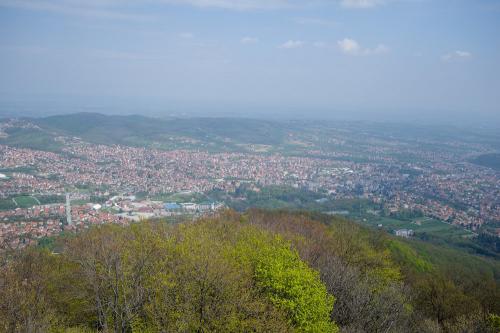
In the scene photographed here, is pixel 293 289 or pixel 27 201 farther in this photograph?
pixel 27 201

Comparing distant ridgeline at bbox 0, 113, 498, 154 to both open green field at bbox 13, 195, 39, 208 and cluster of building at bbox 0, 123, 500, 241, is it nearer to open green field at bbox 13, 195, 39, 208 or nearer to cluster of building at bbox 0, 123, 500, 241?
cluster of building at bbox 0, 123, 500, 241

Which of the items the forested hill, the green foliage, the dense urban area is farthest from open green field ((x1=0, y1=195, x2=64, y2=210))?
the green foliage

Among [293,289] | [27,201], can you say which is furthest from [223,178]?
[293,289]

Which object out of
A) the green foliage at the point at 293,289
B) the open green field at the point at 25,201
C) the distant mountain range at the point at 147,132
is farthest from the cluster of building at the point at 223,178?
the green foliage at the point at 293,289

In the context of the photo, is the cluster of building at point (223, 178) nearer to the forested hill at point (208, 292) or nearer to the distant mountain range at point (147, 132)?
the distant mountain range at point (147, 132)

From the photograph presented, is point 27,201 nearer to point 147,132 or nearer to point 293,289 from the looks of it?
point 293,289

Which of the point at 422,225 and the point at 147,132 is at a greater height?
the point at 147,132

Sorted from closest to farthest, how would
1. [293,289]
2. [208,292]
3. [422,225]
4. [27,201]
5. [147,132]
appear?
[208,292]
[293,289]
[27,201]
[422,225]
[147,132]

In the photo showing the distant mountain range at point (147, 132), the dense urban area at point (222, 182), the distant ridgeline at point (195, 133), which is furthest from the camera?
the distant ridgeline at point (195, 133)

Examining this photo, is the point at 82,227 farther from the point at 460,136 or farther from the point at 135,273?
the point at 460,136
